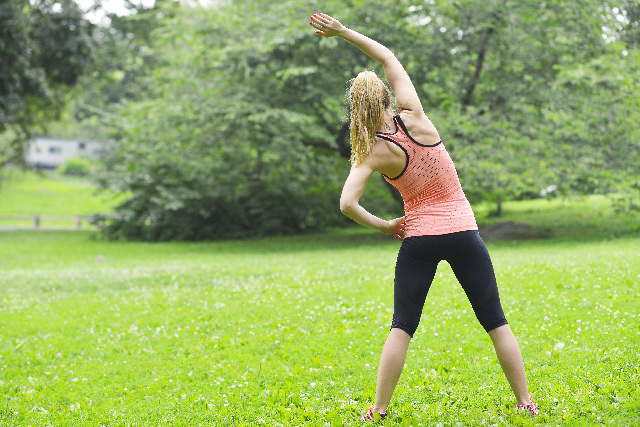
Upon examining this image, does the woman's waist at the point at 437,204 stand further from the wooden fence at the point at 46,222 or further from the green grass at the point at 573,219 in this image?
the wooden fence at the point at 46,222

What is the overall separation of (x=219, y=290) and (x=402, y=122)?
8504 mm

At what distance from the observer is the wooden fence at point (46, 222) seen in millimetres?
40188

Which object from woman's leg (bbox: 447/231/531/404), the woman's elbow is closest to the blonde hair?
the woman's elbow

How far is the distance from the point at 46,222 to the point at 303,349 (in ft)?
136

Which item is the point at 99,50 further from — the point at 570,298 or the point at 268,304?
the point at 570,298

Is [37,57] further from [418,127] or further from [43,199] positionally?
[418,127]

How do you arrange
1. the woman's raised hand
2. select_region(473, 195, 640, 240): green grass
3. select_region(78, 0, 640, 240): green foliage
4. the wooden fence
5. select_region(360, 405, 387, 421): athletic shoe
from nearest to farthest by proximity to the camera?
the woman's raised hand < select_region(360, 405, 387, 421): athletic shoe < select_region(78, 0, 640, 240): green foliage < select_region(473, 195, 640, 240): green grass < the wooden fence

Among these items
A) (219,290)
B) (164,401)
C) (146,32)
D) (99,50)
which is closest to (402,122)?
(164,401)

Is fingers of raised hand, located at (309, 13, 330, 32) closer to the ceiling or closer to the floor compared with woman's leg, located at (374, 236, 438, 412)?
closer to the ceiling

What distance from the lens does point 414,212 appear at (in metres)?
4.47

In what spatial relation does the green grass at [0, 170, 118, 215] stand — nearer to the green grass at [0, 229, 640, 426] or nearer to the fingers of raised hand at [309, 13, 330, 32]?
the green grass at [0, 229, 640, 426]

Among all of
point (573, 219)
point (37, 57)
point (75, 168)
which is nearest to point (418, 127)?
point (573, 219)

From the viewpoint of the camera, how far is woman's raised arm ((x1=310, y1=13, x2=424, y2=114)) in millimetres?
4484

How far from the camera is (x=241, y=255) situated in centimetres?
2103
